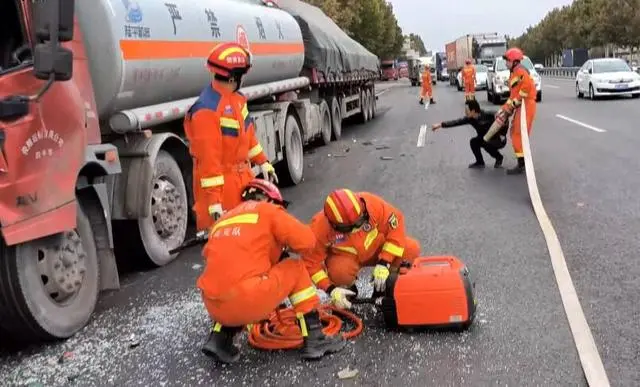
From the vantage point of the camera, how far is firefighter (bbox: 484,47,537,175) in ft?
34.4

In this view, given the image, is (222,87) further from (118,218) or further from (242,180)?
(118,218)

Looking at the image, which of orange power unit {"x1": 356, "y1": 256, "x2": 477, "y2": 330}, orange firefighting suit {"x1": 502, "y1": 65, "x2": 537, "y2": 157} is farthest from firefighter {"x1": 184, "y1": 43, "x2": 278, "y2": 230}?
orange firefighting suit {"x1": 502, "y1": 65, "x2": 537, "y2": 157}

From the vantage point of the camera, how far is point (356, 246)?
5008 mm

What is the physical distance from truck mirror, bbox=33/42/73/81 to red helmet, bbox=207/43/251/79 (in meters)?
1.40

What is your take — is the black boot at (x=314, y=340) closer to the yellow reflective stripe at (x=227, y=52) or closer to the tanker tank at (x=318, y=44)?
the yellow reflective stripe at (x=227, y=52)

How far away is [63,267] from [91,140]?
1155mm

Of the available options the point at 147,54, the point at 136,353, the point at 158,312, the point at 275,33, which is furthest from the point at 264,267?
the point at 275,33

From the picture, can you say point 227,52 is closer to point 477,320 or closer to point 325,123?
point 477,320

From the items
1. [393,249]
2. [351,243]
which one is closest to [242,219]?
[351,243]

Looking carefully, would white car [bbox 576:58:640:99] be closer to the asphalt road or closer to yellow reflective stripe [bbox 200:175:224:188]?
the asphalt road

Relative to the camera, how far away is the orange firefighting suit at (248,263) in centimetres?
412

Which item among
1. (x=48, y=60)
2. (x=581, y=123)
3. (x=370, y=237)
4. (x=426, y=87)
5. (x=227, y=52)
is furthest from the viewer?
(x=426, y=87)

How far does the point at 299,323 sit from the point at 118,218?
249 centimetres

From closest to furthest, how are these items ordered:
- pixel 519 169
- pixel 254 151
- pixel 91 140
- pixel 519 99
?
pixel 91 140 → pixel 254 151 → pixel 519 99 → pixel 519 169
